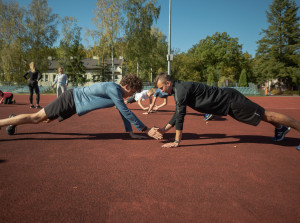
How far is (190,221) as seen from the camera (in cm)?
191

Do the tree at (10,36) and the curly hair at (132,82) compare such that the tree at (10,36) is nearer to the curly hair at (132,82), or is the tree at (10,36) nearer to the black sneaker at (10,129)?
the black sneaker at (10,129)

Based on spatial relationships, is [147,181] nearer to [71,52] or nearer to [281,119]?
[281,119]

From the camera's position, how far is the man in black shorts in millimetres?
3809

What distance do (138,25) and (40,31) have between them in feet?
52.5

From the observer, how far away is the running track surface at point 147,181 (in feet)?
6.63

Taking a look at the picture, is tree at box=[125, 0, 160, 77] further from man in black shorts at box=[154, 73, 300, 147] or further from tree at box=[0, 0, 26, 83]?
man in black shorts at box=[154, 73, 300, 147]

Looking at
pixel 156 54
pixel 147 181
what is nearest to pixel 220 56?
pixel 156 54

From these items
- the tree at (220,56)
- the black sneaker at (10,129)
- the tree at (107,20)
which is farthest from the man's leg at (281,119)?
the tree at (220,56)

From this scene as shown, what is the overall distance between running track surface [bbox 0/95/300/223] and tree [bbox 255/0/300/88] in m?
47.3

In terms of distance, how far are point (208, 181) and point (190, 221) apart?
868 mm

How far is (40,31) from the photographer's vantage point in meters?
36.0

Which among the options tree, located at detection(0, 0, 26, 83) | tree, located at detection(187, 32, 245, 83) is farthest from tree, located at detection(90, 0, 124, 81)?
tree, located at detection(187, 32, 245, 83)

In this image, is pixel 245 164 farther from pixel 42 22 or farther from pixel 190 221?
pixel 42 22

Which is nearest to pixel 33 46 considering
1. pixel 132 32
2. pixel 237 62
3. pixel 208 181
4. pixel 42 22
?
pixel 42 22
